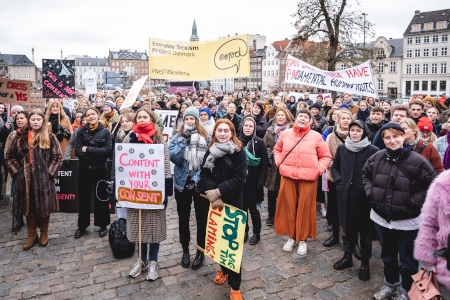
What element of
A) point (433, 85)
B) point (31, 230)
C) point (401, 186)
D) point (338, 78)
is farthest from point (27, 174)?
point (433, 85)

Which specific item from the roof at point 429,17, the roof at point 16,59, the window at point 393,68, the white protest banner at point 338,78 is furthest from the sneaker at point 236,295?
the roof at point 16,59

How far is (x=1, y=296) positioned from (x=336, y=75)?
29.6 ft

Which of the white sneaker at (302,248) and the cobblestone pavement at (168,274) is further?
the white sneaker at (302,248)

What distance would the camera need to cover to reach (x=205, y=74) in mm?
7227

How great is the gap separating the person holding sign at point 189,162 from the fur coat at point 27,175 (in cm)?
234

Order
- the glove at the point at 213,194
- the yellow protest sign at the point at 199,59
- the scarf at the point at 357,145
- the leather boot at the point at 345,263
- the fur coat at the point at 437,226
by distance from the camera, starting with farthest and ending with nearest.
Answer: the yellow protest sign at the point at 199,59
the leather boot at the point at 345,263
the scarf at the point at 357,145
the glove at the point at 213,194
the fur coat at the point at 437,226

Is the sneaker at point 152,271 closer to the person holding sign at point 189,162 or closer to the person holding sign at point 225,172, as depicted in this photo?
the person holding sign at point 189,162

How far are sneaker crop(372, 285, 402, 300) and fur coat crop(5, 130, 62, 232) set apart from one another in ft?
16.4

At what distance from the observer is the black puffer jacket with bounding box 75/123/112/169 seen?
595 cm

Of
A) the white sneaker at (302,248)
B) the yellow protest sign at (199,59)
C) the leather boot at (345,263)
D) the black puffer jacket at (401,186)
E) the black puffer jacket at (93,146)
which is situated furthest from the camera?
the yellow protest sign at (199,59)

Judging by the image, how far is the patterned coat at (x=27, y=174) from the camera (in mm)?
5633

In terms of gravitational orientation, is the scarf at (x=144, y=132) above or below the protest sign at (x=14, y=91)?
below

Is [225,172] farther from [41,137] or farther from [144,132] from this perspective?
[41,137]

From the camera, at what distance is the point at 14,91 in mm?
9188
